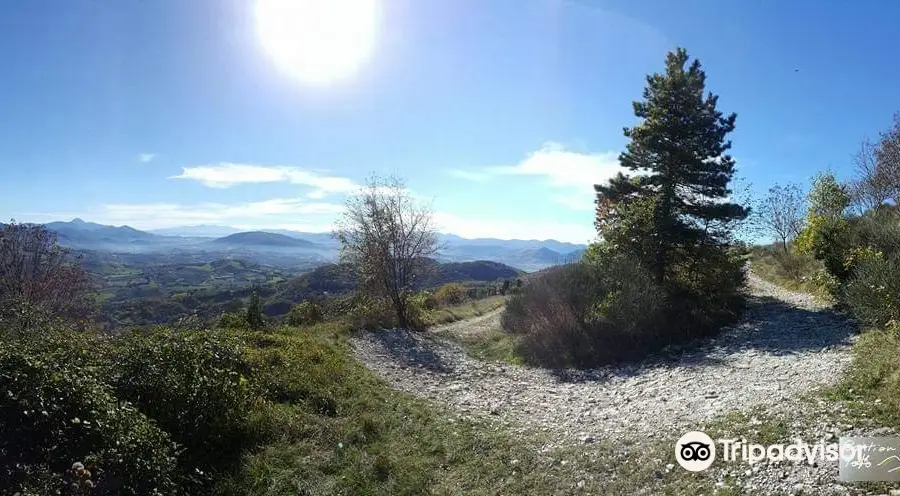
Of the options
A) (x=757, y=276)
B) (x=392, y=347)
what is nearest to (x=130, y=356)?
(x=392, y=347)

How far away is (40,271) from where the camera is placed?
23875mm

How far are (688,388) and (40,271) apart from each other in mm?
30517

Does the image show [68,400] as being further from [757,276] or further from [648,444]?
[757,276]

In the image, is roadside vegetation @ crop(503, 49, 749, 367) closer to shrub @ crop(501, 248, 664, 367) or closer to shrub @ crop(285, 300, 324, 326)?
shrub @ crop(501, 248, 664, 367)

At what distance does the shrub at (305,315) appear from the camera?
76.7ft

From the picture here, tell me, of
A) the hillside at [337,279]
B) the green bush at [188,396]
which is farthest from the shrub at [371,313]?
the green bush at [188,396]

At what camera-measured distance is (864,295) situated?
459 inches

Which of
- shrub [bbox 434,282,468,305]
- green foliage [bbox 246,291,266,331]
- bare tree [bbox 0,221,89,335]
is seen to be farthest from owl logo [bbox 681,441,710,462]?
shrub [bbox 434,282,468,305]

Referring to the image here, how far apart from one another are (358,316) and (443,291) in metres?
17.2

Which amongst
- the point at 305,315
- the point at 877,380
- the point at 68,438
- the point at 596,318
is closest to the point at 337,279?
the point at 305,315

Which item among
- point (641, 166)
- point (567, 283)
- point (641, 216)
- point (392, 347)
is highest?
point (641, 166)

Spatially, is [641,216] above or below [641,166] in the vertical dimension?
below

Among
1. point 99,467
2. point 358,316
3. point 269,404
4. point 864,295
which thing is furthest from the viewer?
point 358,316

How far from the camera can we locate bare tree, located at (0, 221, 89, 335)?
22312mm
